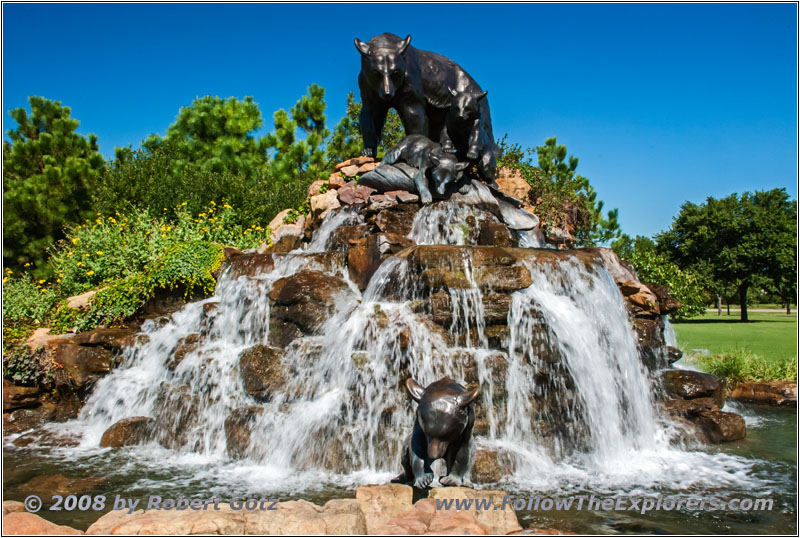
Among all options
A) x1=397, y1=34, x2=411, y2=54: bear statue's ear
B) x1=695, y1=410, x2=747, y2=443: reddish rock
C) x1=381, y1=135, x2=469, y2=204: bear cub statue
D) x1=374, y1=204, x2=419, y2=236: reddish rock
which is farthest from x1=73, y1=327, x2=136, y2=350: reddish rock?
x1=695, y1=410, x2=747, y2=443: reddish rock

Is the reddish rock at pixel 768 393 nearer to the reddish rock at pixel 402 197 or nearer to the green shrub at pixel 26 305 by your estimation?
the reddish rock at pixel 402 197

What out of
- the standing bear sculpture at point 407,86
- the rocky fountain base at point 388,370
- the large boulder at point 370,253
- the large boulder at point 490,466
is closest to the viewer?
the large boulder at point 490,466

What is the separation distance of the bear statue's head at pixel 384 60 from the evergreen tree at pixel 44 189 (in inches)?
416

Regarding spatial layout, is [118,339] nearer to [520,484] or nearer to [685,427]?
[520,484]

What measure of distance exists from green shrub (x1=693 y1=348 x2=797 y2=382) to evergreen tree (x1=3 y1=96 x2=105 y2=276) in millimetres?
16410

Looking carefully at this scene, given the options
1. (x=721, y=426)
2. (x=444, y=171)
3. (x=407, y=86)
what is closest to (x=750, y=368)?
(x=721, y=426)

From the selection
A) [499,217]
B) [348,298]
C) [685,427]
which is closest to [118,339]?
[348,298]

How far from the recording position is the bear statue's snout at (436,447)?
4145 millimetres

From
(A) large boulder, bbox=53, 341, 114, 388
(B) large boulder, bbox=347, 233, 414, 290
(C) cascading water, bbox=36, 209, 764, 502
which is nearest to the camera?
(C) cascading water, bbox=36, 209, 764, 502

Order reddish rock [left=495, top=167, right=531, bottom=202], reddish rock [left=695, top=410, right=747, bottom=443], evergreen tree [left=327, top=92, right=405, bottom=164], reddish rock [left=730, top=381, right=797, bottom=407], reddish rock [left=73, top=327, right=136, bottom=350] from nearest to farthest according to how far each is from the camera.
A: 1. reddish rock [left=695, top=410, right=747, bottom=443]
2. reddish rock [left=73, top=327, right=136, bottom=350]
3. reddish rock [left=730, top=381, right=797, bottom=407]
4. reddish rock [left=495, top=167, right=531, bottom=202]
5. evergreen tree [left=327, top=92, right=405, bottom=164]

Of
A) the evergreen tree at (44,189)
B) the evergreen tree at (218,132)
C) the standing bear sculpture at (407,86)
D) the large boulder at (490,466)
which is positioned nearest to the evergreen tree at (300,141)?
the evergreen tree at (218,132)

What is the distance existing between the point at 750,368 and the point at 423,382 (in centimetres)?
680

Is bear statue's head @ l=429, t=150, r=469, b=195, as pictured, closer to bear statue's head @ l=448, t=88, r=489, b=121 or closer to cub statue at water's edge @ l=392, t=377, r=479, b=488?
bear statue's head @ l=448, t=88, r=489, b=121

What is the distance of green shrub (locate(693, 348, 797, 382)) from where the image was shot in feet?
31.2
